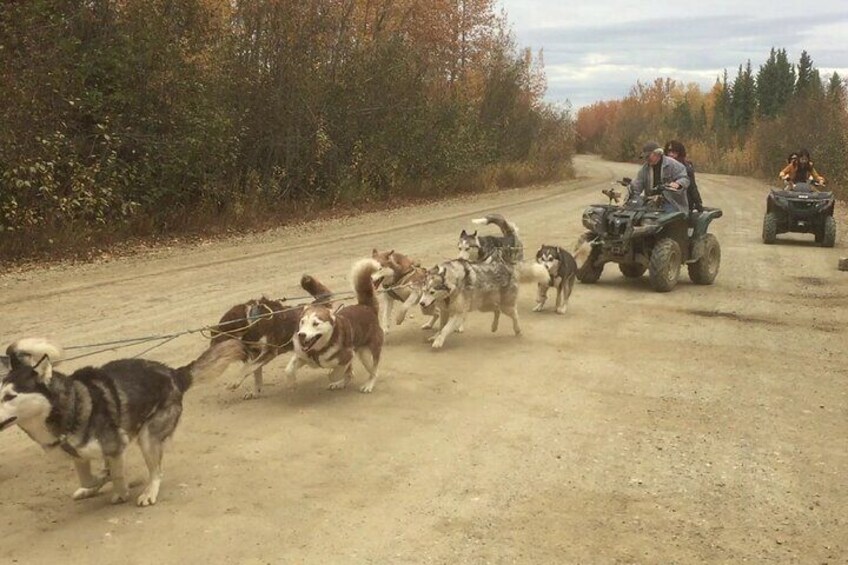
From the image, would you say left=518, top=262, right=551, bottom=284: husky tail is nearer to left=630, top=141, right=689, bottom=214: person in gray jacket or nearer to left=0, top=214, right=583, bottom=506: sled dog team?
left=0, top=214, right=583, bottom=506: sled dog team

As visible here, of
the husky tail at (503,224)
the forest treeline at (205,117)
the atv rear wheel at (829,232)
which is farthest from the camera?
the atv rear wheel at (829,232)

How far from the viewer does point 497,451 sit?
567cm

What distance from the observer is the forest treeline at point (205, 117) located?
545 inches

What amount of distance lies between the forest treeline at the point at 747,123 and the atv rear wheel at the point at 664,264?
22.4 meters

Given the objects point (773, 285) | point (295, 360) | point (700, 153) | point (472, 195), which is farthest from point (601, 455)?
point (700, 153)

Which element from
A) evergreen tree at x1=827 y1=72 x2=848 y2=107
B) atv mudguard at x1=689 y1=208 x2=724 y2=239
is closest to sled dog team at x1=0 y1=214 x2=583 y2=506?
atv mudguard at x1=689 y1=208 x2=724 y2=239

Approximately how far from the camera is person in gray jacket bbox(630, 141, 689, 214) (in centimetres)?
1198

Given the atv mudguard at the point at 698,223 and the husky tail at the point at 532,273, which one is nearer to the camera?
the husky tail at the point at 532,273

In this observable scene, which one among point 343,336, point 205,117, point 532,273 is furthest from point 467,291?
point 205,117

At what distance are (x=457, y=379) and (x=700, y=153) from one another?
65.4m

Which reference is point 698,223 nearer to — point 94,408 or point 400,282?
point 400,282

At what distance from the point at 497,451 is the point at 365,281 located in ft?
7.43

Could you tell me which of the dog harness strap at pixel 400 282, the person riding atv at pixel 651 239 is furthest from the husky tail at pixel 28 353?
A: the person riding atv at pixel 651 239

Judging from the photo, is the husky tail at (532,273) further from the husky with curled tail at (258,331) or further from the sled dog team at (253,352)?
the husky with curled tail at (258,331)
